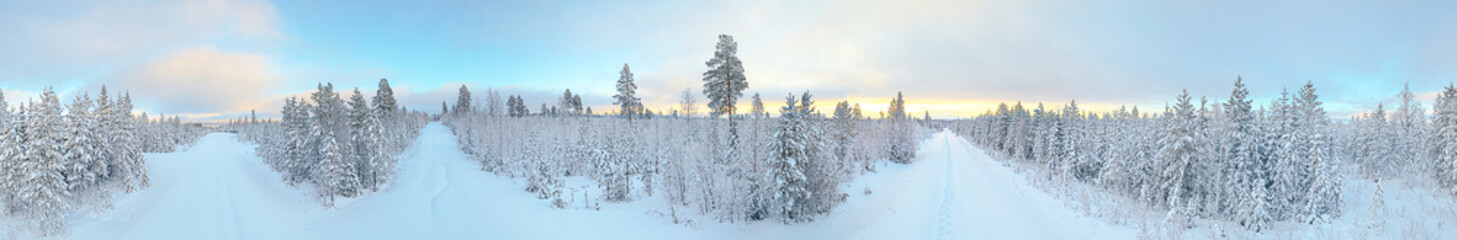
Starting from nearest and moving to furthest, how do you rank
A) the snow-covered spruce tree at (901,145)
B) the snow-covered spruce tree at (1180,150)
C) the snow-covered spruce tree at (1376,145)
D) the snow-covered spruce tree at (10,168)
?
1. the snow-covered spruce tree at (1180,150)
2. the snow-covered spruce tree at (10,168)
3. the snow-covered spruce tree at (1376,145)
4. the snow-covered spruce tree at (901,145)

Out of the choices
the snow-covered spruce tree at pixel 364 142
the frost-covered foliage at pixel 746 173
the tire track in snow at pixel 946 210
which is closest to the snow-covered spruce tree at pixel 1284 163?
the tire track in snow at pixel 946 210

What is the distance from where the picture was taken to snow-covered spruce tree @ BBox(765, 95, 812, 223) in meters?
21.1

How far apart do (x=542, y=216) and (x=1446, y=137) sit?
156ft

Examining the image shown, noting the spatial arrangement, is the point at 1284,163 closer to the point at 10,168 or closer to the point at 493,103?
the point at 10,168

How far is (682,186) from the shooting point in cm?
2766

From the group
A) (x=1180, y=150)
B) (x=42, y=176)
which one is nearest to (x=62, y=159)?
(x=42, y=176)

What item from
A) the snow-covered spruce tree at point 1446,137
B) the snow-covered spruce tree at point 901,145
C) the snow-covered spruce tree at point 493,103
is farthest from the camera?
the snow-covered spruce tree at point 493,103

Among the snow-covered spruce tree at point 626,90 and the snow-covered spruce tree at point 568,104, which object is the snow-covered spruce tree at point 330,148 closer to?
the snow-covered spruce tree at point 626,90

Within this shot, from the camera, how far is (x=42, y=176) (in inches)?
928

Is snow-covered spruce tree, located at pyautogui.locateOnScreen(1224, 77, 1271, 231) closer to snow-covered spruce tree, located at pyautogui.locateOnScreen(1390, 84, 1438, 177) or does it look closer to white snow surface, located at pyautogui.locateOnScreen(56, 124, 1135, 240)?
white snow surface, located at pyautogui.locateOnScreen(56, 124, 1135, 240)

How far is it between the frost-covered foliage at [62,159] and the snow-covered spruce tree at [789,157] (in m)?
30.0

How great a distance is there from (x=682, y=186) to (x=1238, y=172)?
23.0 metres

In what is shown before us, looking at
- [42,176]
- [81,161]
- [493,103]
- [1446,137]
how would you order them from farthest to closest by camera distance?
1. [493,103]
2. [81,161]
3. [1446,137]
4. [42,176]

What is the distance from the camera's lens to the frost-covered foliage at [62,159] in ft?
76.6
